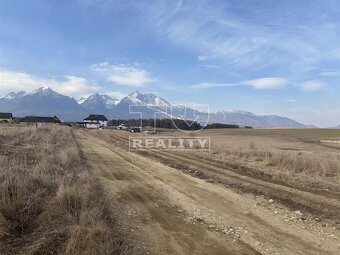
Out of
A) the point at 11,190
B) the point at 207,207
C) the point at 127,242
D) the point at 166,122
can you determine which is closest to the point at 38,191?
the point at 11,190

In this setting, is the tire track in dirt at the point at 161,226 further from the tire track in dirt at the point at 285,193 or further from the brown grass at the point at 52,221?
the tire track in dirt at the point at 285,193

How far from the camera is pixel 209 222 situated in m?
9.75

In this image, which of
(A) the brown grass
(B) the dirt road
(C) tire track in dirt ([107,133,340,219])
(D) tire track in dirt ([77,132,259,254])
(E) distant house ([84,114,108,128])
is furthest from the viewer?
(E) distant house ([84,114,108,128])

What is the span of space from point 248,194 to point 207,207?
9.70 feet

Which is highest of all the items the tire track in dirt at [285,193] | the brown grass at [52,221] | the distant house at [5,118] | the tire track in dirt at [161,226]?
the distant house at [5,118]

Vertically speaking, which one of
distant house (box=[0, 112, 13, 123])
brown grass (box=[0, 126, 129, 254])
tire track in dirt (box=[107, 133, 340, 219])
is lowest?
tire track in dirt (box=[107, 133, 340, 219])

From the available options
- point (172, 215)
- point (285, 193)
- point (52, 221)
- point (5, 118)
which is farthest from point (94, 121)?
point (52, 221)

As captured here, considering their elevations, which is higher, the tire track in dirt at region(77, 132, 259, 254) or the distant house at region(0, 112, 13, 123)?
the distant house at region(0, 112, 13, 123)

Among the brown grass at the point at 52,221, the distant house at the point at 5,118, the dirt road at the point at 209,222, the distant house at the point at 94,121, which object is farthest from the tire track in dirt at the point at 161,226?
the distant house at the point at 94,121

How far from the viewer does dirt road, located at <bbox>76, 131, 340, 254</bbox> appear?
312 inches

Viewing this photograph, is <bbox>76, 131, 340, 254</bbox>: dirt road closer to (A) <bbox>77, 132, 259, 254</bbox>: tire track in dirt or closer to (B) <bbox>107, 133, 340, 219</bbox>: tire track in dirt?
(A) <bbox>77, 132, 259, 254</bbox>: tire track in dirt

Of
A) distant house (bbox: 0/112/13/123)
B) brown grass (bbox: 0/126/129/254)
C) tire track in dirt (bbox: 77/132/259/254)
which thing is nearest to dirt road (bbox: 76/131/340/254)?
tire track in dirt (bbox: 77/132/259/254)

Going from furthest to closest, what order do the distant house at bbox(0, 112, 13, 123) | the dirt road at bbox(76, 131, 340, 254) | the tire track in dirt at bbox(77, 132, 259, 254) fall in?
1. the distant house at bbox(0, 112, 13, 123)
2. the dirt road at bbox(76, 131, 340, 254)
3. the tire track in dirt at bbox(77, 132, 259, 254)

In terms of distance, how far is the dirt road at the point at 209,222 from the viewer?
793cm
